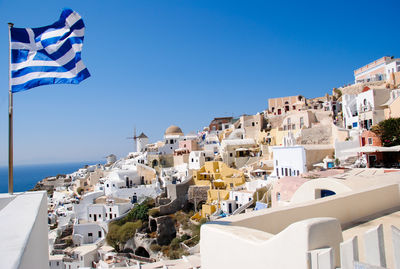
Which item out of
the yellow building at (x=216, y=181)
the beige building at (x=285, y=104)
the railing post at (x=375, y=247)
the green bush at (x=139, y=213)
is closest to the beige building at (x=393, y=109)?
the yellow building at (x=216, y=181)

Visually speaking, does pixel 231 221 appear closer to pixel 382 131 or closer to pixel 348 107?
pixel 382 131

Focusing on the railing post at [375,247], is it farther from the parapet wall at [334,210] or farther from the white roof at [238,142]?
the white roof at [238,142]

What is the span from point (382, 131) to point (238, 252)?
652 inches

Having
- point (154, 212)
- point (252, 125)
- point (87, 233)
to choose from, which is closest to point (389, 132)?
point (154, 212)

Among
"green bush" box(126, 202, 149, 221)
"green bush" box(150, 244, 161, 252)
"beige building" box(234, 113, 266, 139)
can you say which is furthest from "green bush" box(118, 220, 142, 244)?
"beige building" box(234, 113, 266, 139)

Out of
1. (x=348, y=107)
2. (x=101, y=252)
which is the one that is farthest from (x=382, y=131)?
(x=101, y=252)

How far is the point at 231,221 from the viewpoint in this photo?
10.9 ft

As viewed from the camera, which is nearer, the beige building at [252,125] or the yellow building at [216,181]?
the yellow building at [216,181]

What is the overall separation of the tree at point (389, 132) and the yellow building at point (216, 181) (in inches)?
462

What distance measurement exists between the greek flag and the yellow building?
18.8m

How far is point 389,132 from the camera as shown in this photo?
50.8 feet

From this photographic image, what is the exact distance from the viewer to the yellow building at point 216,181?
23219 millimetres

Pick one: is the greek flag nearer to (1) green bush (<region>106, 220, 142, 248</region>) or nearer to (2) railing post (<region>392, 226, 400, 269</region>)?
(2) railing post (<region>392, 226, 400, 269</region>)

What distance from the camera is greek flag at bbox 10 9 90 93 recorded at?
503cm
